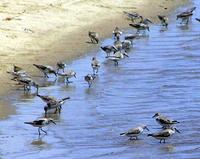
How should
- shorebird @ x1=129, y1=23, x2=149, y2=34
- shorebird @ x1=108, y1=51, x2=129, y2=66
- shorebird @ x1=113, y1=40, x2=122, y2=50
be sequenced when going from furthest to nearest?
shorebird @ x1=129, y1=23, x2=149, y2=34
shorebird @ x1=113, y1=40, x2=122, y2=50
shorebird @ x1=108, y1=51, x2=129, y2=66

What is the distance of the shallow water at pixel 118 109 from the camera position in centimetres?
1323

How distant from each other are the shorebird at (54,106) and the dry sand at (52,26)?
Result: 769 mm

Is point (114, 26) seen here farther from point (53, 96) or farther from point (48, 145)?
point (48, 145)

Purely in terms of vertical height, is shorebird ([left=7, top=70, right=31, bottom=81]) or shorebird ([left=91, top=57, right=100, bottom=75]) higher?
shorebird ([left=91, top=57, right=100, bottom=75])

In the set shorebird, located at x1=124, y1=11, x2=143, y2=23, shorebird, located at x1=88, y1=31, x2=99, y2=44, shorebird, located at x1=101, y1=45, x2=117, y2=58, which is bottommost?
shorebird, located at x1=101, y1=45, x2=117, y2=58

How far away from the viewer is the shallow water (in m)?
13.2

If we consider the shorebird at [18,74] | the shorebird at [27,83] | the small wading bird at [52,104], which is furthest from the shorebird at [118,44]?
the small wading bird at [52,104]

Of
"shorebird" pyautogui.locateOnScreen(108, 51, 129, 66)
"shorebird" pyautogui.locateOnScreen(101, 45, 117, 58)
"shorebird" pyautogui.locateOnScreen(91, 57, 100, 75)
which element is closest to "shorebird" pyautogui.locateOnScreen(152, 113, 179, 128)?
"shorebird" pyautogui.locateOnScreen(91, 57, 100, 75)

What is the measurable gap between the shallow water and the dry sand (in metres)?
0.90

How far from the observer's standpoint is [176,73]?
19.8 meters

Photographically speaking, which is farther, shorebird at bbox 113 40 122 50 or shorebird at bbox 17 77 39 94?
shorebird at bbox 113 40 122 50

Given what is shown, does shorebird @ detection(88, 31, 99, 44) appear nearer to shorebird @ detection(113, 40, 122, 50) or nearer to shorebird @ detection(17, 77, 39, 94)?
shorebird @ detection(113, 40, 122, 50)

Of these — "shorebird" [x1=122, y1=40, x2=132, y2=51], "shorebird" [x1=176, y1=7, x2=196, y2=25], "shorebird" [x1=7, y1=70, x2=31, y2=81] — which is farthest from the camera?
"shorebird" [x1=176, y1=7, x2=196, y2=25]

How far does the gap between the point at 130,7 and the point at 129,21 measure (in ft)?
8.31
